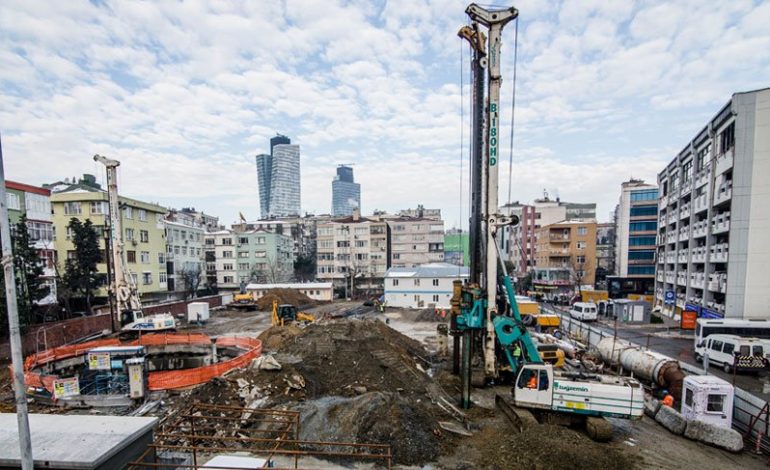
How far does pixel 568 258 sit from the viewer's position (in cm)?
5316

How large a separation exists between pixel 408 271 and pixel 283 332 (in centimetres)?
2140

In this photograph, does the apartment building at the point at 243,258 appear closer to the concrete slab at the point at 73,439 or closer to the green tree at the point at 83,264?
the green tree at the point at 83,264

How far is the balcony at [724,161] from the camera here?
84.9 feet

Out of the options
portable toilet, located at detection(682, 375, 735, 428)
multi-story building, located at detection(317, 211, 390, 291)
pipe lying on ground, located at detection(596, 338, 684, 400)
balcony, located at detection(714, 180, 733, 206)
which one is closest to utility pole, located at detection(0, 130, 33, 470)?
portable toilet, located at detection(682, 375, 735, 428)

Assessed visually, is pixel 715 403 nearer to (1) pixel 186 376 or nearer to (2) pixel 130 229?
(1) pixel 186 376

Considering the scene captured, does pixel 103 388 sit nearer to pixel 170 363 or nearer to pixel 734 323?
pixel 170 363

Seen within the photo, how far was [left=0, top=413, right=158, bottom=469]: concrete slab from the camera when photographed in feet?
18.1

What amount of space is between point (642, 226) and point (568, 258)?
10.6m

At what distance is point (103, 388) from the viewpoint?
1711 centimetres

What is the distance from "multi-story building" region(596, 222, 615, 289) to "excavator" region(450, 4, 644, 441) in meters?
51.9

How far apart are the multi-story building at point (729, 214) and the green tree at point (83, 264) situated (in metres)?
53.3

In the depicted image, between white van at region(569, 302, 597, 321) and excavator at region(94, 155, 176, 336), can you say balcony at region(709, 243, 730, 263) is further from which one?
excavator at region(94, 155, 176, 336)

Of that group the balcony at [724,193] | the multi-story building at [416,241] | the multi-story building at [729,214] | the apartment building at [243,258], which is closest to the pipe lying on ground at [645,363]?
the multi-story building at [729,214]

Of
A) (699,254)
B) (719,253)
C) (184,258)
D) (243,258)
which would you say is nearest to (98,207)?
(184,258)
